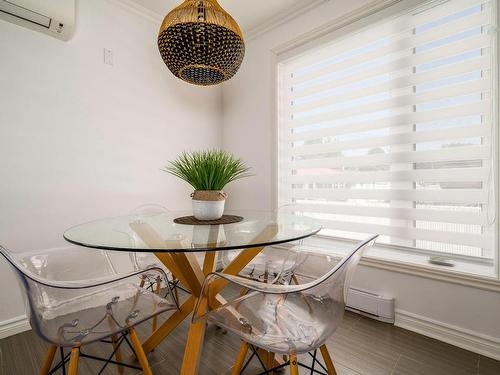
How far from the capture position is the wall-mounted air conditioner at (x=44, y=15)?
1.73m

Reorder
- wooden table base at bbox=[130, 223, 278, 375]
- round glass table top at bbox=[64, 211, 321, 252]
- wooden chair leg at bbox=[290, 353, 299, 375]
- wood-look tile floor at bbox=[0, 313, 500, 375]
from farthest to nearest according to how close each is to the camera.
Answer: wood-look tile floor at bbox=[0, 313, 500, 375] < wooden table base at bbox=[130, 223, 278, 375] < round glass table top at bbox=[64, 211, 321, 252] < wooden chair leg at bbox=[290, 353, 299, 375]

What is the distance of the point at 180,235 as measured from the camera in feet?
4.21

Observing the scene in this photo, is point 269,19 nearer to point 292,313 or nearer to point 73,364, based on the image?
point 292,313

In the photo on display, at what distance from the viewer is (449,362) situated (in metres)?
1.50

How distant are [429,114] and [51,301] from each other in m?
2.43

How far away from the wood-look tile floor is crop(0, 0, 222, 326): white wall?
1.58ft

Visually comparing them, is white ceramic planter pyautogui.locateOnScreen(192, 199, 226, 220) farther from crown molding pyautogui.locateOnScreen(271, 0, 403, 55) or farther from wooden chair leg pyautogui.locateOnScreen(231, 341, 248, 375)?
crown molding pyautogui.locateOnScreen(271, 0, 403, 55)

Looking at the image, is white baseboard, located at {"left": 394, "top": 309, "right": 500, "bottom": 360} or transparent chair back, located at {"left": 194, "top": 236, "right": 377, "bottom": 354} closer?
transparent chair back, located at {"left": 194, "top": 236, "right": 377, "bottom": 354}

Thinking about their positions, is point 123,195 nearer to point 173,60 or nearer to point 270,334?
point 173,60

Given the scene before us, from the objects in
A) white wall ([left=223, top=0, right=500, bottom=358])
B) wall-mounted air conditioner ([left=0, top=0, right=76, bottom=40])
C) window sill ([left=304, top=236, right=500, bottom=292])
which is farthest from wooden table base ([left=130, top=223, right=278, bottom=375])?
wall-mounted air conditioner ([left=0, top=0, right=76, bottom=40])

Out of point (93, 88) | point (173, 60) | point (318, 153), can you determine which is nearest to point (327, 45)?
point (318, 153)

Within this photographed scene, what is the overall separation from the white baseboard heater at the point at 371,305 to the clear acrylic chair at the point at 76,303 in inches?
59.9

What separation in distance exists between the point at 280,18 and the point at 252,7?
301 mm

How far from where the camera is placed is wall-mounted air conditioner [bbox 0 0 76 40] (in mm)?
1733
